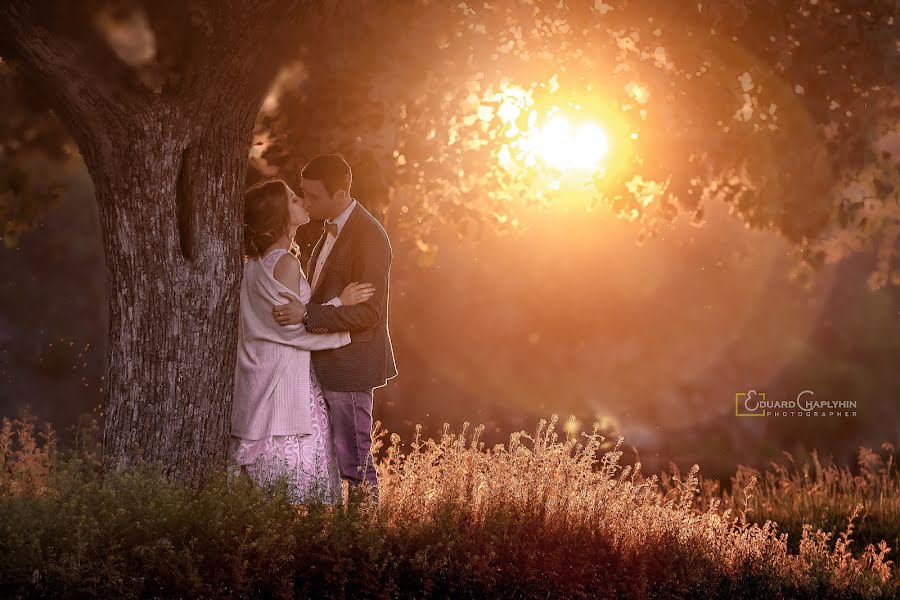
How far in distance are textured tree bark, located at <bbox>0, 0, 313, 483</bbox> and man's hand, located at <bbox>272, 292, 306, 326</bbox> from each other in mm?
441

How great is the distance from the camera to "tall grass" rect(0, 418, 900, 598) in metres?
5.29

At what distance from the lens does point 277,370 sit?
21.6 feet

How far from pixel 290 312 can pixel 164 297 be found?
0.84 m

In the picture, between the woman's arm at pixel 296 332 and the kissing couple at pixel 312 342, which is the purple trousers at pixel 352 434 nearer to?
the kissing couple at pixel 312 342

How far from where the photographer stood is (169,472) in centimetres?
655

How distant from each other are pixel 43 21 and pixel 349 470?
341cm

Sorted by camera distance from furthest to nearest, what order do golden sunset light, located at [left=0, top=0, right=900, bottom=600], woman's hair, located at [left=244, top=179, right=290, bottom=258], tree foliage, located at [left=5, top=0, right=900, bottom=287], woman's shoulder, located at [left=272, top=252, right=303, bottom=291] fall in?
tree foliage, located at [left=5, top=0, right=900, bottom=287] < woman's hair, located at [left=244, top=179, right=290, bottom=258] < woman's shoulder, located at [left=272, top=252, right=303, bottom=291] < golden sunset light, located at [left=0, top=0, right=900, bottom=600]

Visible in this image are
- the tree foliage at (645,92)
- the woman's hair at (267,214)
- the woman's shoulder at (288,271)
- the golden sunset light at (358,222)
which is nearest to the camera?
the golden sunset light at (358,222)

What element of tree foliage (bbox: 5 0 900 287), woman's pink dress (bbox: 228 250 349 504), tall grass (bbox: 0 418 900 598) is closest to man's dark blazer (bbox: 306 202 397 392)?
woman's pink dress (bbox: 228 250 349 504)

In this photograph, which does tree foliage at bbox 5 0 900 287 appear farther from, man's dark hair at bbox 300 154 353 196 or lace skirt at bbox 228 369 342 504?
lace skirt at bbox 228 369 342 504

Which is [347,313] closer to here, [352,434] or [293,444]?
[352,434]

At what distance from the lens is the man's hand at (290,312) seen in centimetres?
646

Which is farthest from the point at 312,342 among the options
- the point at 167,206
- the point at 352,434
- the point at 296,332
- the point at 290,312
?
the point at 167,206

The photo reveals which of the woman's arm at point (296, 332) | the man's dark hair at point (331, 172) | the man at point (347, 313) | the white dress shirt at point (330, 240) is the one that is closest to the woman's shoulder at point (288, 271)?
the woman's arm at point (296, 332)
